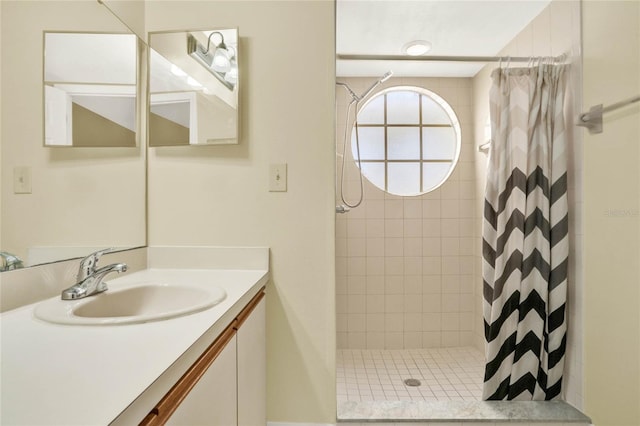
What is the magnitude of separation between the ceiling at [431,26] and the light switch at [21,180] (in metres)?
1.61

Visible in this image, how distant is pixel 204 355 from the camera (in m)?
0.72

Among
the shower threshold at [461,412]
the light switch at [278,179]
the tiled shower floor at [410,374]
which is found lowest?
the tiled shower floor at [410,374]

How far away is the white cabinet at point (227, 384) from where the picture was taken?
1.92 ft

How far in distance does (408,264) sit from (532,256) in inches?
41.4

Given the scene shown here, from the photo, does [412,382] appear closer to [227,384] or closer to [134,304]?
[227,384]

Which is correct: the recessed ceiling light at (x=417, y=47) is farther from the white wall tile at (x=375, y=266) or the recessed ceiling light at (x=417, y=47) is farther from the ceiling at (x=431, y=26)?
the white wall tile at (x=375, y=266)

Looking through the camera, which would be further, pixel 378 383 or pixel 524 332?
pixel 378 383

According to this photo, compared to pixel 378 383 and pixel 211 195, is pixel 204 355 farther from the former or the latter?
pixel 378 383

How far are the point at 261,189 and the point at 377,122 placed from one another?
5.31ft

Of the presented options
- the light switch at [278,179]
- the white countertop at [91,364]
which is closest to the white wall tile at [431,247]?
the light switch at [278,179]

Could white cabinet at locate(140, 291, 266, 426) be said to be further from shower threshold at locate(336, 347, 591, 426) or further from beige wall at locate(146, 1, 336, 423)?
shower threshold at locate(336, 347, 591, 426)

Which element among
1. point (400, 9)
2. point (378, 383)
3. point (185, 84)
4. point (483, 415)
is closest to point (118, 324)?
point (185, 84)

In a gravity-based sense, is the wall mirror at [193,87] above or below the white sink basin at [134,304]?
above

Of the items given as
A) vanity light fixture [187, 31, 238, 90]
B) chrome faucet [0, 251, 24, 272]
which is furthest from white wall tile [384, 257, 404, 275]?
chrome faucet [0, 251, 24, 272]
